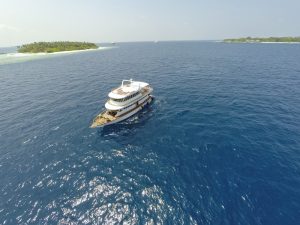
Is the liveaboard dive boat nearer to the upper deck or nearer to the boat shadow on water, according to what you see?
the upper deck

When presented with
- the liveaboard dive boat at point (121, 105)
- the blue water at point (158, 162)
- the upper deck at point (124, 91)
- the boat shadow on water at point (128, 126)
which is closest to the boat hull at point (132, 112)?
the liveaboard dive boat at point (121, 105)

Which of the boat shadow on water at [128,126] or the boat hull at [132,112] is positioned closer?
the boat shadow on water at [128,126]

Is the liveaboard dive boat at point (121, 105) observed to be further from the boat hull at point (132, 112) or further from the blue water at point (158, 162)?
the blue water at point (158, 162)

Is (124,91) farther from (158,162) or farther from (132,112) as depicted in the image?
(158,162)

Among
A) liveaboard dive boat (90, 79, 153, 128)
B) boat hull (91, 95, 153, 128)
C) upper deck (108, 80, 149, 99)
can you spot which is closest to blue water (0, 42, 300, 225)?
boat hull (91, 95, 153, 128)

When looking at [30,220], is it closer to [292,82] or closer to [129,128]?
[129,128]

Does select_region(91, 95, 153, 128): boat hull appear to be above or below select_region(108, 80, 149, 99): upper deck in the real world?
below

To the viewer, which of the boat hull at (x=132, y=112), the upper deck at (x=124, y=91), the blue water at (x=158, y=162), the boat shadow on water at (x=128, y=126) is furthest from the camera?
the upper deck at (x=124, y=91)
